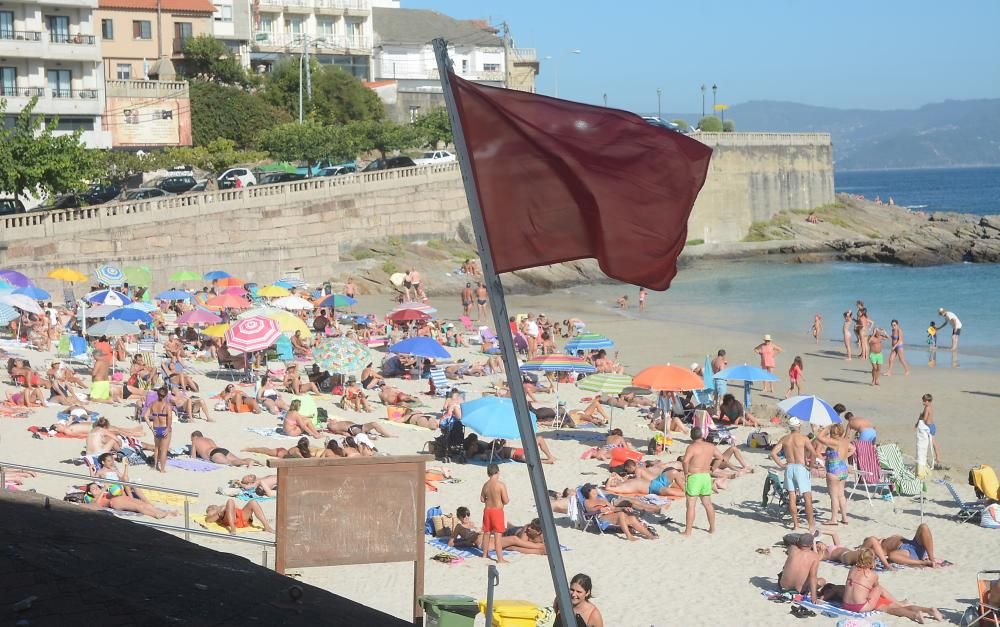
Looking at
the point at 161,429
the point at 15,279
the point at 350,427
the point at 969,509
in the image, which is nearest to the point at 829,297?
the point at 15,279

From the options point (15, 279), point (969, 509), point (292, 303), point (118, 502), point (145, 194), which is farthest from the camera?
point (145, 194)

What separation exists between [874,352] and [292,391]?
1175 cm

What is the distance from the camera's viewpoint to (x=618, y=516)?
1380 centimetres

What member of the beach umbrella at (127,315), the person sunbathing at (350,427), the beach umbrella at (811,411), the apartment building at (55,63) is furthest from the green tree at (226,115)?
the beach umbrella at (811,411)

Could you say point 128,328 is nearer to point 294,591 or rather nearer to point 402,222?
point 294,591

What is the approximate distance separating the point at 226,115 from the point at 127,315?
31.6 metres

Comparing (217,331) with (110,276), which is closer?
(217,331)

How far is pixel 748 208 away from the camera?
6556cm

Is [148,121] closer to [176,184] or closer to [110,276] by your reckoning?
[176,184]

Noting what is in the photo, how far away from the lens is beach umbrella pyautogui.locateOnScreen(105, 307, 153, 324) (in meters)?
22.7

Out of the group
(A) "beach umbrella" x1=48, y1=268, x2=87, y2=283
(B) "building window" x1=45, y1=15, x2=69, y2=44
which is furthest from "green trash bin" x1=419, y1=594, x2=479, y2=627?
(B) "building window" x1=45, y1=15, x2=69, y2=44

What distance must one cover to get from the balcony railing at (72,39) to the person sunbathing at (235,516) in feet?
115

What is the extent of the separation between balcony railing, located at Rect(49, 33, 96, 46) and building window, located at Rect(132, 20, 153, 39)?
1298 centimetres

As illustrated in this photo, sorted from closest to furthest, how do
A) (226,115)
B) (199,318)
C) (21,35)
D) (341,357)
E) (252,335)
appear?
(252,335)
(341,357)
(199,318)
(21,35)
(226,115)
